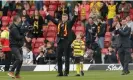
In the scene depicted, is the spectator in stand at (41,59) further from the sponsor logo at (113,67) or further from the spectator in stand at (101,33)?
the sponsor logo at (113,67)

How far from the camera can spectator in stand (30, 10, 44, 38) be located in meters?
31.9

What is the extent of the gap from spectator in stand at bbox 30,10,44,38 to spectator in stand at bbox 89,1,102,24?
2.97 m

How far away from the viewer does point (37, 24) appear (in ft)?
105

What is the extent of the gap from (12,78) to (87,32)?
34.6ft

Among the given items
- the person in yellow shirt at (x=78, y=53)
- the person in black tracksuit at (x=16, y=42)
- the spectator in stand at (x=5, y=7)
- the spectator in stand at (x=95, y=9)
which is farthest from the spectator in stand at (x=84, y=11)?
the person in black tracksuit at (x=16, y=42)

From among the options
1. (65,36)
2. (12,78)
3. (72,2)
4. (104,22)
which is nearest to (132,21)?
(104,22)

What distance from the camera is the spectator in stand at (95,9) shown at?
31.6 m

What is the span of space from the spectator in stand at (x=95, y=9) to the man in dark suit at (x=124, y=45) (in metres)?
7.91

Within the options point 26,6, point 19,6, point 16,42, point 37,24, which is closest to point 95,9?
point 37,24

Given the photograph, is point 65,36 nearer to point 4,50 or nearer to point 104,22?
point 4,50

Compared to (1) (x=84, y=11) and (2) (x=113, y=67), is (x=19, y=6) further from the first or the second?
(2) (x=113, y=67)

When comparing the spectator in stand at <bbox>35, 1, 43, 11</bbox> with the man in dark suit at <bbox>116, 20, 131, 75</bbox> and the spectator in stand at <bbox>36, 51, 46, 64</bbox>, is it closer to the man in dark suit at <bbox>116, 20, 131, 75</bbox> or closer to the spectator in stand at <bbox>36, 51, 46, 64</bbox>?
the spectator in stand at <bbox>36, 51, 46, 64</bbox>

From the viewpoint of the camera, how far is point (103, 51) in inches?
1145

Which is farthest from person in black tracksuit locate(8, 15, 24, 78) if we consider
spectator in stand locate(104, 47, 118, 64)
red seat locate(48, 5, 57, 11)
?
red seat locate(48, 5, 57, 11)
